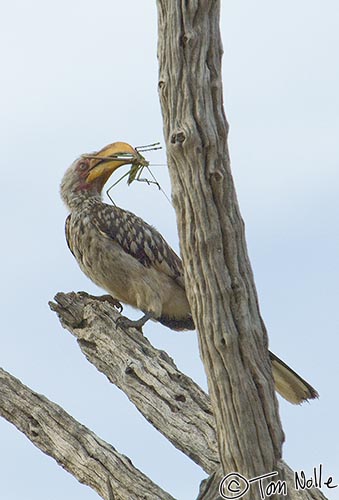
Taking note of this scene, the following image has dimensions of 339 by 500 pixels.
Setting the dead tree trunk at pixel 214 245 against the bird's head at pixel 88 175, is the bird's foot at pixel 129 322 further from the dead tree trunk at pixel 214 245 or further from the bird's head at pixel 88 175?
the dead tree trunk at pixel 214 245

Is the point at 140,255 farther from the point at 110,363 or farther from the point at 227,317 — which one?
the point at 227,317

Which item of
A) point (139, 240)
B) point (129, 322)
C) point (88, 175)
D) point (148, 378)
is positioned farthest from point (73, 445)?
point (88, 175)

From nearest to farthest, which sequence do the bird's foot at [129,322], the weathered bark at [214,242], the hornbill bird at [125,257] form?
the weathered bark at [214,242] < the bird's foot at [129,322] < the hornbill bird at [125,257]

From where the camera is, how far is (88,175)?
6773 millimetres

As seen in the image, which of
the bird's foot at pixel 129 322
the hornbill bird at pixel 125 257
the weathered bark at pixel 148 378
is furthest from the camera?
the hornbill bird at pixel 125 257

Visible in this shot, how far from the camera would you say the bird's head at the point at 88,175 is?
656 centimetres

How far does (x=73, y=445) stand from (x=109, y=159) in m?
2.05

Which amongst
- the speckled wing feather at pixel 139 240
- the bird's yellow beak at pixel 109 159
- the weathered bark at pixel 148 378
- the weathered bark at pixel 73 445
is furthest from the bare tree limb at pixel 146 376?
the bird's yellow beak at pixel 109 159

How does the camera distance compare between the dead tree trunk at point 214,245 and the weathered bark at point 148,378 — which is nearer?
the dead tree trunk at point 214,245

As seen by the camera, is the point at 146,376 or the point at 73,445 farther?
the point at 146,376

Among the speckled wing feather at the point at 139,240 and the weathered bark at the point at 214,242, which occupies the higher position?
the speckled wing feather at the point at 139,240

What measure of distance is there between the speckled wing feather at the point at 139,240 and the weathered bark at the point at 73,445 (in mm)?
1354

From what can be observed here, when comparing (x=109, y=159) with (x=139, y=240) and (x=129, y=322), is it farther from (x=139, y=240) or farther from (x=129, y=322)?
(x=129, y=322)

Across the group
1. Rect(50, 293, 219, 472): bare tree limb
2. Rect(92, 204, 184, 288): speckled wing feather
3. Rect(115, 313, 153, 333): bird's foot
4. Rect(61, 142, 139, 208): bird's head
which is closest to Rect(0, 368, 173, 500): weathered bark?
Rect(50, 293, 219, 472): bare tree limb
